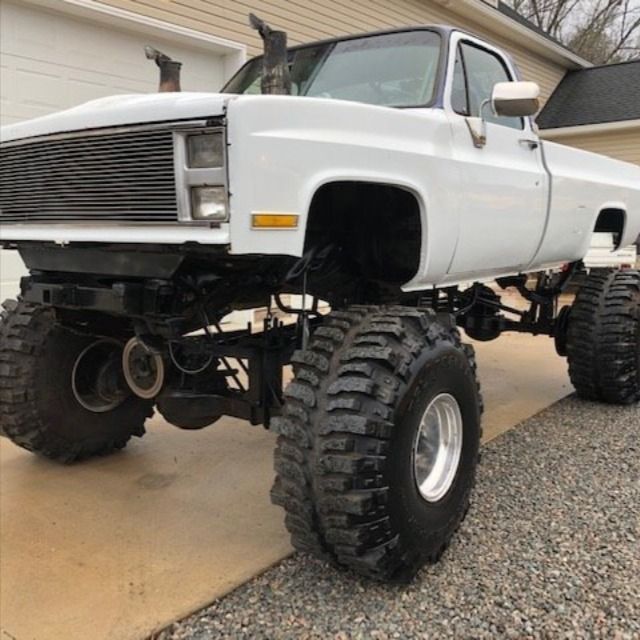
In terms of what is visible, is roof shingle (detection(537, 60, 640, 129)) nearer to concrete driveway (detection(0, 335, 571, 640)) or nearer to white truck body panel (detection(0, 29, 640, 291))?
white truck body panel (detection(0, 29, 640, 291))

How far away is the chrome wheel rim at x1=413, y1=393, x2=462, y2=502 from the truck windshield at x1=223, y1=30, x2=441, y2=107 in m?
1.48

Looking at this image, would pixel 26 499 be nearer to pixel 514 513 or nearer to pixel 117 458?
pixel 117 458

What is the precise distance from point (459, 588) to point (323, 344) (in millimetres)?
1126

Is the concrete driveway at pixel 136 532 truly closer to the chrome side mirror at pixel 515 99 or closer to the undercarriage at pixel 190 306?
the undercarriage at pixel 190 306

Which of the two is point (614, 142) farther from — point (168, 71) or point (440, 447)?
point (440, 447)

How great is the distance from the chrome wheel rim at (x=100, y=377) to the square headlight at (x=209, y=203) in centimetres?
183

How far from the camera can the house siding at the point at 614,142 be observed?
14547 mm

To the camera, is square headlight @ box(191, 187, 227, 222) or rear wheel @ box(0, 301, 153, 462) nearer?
→ square headlight @ box(191, 187, 227, 222)

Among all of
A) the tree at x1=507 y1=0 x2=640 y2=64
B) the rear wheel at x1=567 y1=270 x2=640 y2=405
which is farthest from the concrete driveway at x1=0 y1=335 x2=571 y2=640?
the tree at x1=507 y1=0 x2=640 y2=64

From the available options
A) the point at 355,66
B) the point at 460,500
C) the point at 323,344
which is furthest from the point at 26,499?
the point at 355,66

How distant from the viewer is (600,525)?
3.32 meters

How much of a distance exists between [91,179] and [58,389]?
5.30 feet

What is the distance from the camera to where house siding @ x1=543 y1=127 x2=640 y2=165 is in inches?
573

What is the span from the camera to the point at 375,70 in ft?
11.9
